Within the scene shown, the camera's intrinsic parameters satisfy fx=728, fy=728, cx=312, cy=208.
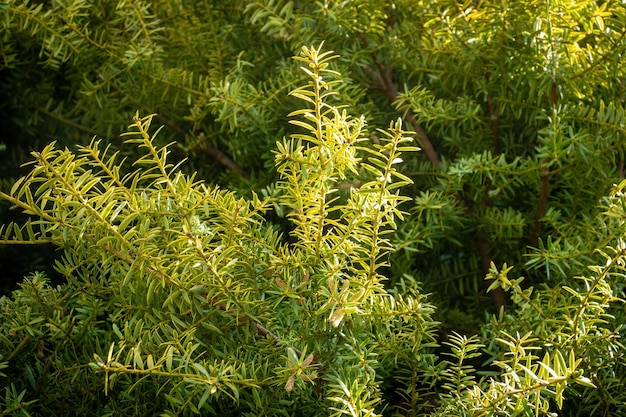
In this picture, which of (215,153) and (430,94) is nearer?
(430,94)

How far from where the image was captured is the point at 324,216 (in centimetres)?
60

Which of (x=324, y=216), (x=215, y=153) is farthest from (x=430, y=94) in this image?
(x=324, y=216)

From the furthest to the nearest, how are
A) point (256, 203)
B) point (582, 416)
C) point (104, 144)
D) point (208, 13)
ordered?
point (104, 144) < point (208, 13) < point (582, 416) < point (256, 203)

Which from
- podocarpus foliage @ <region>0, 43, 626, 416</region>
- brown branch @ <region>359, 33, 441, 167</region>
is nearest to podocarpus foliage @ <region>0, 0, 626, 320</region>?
brown branch @ <region>359, 33, 441, 167</region>

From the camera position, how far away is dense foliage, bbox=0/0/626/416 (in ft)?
1.94

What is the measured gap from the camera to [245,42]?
1.09 m

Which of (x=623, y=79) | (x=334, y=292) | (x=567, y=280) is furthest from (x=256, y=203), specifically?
(x=623, y=79)

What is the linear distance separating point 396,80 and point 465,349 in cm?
63

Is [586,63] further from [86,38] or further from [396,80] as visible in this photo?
[86,38]

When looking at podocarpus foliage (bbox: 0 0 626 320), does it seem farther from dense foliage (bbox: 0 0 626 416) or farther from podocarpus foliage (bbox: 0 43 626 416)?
podocarpus foliage (bbox: 0 43 626 416)

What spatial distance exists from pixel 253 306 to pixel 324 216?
0.10 metres

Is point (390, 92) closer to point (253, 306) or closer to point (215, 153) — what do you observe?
point (215, 153)

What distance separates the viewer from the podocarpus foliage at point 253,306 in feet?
1.86

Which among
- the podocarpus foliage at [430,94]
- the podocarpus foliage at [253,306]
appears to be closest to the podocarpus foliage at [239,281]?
the podocarpus foliage at [253,306]
